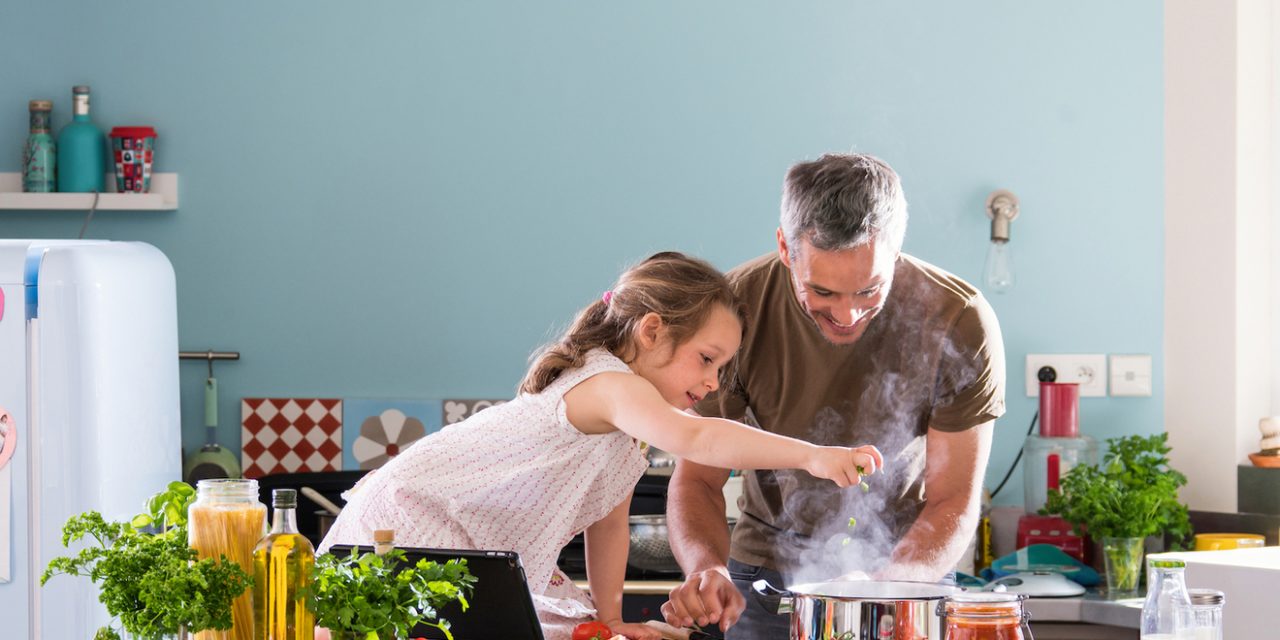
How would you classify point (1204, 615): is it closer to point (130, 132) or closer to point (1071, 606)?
point (1071, 606)

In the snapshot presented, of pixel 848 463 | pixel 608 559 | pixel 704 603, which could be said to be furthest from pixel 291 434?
pixel 848 463

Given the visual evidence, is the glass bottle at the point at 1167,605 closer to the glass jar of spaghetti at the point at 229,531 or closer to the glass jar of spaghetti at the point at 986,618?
the glass jar of spaghetti at the point at 986,618

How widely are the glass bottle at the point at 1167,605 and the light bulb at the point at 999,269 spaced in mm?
1960

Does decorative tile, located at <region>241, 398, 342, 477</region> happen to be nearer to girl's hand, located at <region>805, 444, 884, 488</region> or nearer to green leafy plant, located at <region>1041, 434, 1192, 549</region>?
green leafy plant, located at <region>1041, 434, 1192, 549</region>

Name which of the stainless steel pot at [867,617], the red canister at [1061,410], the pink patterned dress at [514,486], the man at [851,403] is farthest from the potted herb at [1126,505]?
the stainless steel pot at [867,617]

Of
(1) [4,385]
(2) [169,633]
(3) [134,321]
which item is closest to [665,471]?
(3) [134,321]

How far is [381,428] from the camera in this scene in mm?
3322

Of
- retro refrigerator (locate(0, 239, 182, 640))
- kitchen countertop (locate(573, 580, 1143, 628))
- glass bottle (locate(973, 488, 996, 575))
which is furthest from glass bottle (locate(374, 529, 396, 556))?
glass bottle (locate(973, 488, 996, 575))

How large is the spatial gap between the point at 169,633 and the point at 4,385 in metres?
1.21

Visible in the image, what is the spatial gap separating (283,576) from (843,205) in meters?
0.92

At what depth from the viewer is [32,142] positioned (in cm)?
324

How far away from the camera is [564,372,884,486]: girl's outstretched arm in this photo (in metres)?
1.50

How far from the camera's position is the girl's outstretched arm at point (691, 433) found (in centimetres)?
150

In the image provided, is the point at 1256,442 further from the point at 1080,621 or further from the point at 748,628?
the point at 748,628
